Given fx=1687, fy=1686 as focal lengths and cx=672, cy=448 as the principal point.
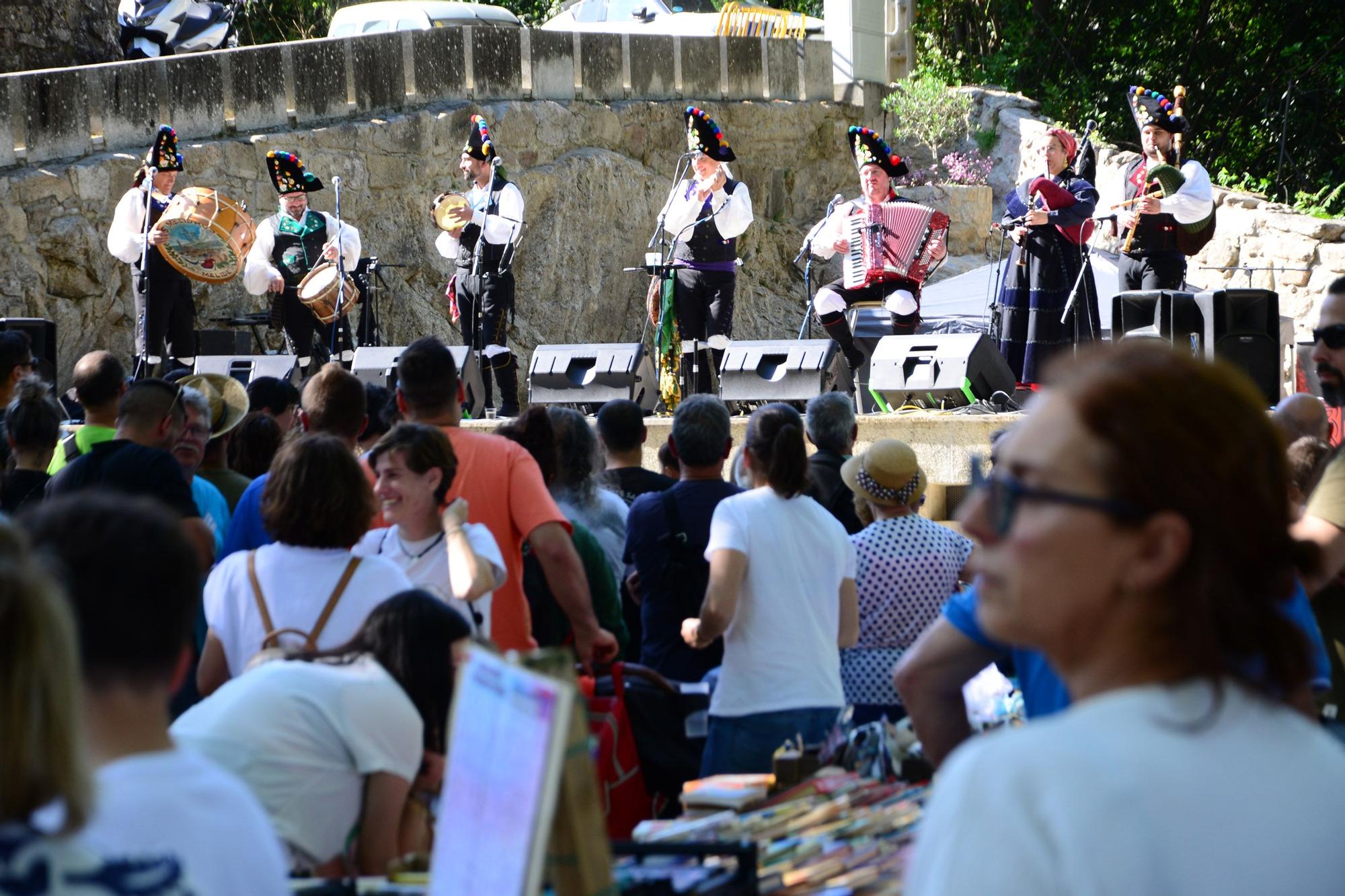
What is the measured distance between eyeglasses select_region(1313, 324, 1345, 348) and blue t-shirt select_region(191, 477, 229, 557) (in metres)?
2.52

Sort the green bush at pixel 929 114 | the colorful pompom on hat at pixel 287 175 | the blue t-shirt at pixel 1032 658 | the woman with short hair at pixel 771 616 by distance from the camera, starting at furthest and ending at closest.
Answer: the green bush at pixel 929 114, the colorful pompom on hat at pixel 287 175, the woman with short hair at pixel 771 616, the blue t-shirt at pixel 1032 658

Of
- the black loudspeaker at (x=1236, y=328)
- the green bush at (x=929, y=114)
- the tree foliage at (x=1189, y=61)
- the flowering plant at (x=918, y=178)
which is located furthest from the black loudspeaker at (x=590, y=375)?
the tree foliage at (x=1189, y=61)

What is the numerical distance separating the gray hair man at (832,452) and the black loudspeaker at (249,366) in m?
5.53

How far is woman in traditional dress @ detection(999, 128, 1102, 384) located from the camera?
10156 millimetres

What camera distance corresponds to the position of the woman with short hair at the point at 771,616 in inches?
145

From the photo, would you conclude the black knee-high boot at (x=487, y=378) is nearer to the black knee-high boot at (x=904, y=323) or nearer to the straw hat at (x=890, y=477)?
the black knee-high boot at (x=904, y=323)

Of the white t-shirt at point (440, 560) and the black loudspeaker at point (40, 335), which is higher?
the black loudspeaker at point (40, 335)

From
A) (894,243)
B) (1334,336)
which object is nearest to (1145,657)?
(1334,336)

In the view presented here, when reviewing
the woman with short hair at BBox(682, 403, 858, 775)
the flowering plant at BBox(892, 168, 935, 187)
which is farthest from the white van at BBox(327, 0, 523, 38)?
the woman with short hair at BBox(682, 403, 858, 775)

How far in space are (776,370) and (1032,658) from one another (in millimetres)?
8158

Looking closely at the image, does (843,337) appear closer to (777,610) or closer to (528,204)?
(528,204)

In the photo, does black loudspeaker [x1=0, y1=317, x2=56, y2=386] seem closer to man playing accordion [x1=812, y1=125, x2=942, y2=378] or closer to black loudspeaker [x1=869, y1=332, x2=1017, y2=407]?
man playing accordion [x1=812, y1=125, x2=942, y2=378]

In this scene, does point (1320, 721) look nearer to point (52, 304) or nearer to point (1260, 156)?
point (52, 304)

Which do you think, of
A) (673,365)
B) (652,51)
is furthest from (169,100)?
(673,365)
